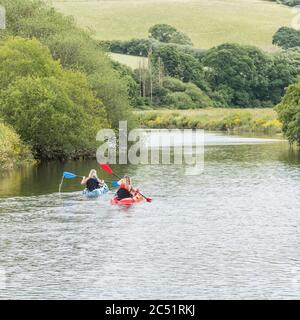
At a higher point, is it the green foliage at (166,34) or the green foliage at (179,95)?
the green foliage at (166,34)

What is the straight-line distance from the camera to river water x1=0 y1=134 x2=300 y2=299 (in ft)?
73.6

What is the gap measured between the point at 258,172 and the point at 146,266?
2724 cm

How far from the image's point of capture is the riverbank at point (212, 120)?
342 ft

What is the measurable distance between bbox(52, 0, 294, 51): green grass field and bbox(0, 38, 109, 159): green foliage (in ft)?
342

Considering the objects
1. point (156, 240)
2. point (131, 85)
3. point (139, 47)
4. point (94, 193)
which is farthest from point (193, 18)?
point (156, 240)

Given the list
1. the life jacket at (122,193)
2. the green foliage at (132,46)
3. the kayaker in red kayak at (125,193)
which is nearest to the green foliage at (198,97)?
the green foliage at (132,46)

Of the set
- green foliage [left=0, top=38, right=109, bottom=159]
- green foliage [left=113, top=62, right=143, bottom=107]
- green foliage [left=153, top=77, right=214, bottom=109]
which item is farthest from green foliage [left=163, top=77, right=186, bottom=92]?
green foliage [left=0, top=38, right=109, bottom=159]

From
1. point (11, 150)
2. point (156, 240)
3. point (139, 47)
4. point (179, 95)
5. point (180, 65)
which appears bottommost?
point (156, 240)

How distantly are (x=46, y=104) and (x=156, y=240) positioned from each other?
26901 mm

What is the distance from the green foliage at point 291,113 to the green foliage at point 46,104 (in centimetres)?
1687

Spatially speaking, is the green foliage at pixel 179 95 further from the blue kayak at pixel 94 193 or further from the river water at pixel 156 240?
the blue kayak at pixel 94 193

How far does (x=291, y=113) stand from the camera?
7062 centimetres

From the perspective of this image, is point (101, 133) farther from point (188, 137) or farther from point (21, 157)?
point (188, 137)

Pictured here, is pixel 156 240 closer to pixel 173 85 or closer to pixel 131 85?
pixel 131 85
